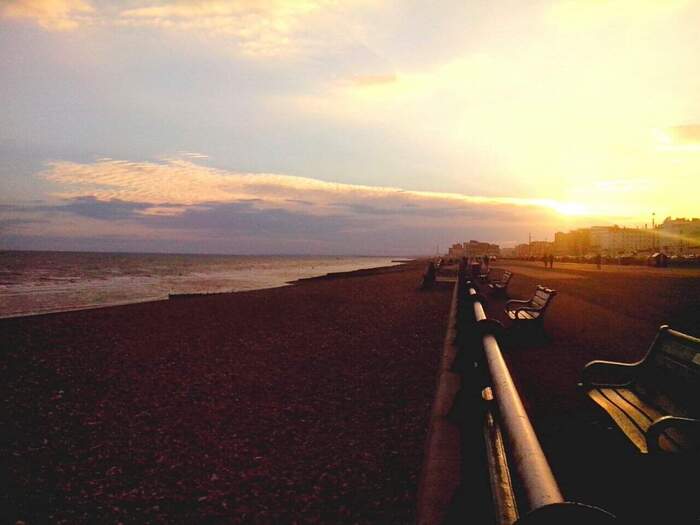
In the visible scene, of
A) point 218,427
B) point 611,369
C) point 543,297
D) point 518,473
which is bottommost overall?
point 218,427

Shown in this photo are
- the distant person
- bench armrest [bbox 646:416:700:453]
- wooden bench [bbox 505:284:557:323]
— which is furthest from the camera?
the distant person

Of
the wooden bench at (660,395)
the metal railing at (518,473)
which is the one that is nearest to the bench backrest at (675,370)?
the wooden bench at (660,395)

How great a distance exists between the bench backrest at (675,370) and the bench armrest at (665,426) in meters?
0.58

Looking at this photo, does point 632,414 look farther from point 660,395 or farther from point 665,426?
point 665,426

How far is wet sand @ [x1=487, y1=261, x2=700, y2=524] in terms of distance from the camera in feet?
9.55

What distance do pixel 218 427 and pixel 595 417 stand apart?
432cm

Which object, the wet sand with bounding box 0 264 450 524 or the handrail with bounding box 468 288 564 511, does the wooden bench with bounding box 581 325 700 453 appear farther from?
the wet sand with bounding box 0 264 450 524

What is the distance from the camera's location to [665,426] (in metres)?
2.59

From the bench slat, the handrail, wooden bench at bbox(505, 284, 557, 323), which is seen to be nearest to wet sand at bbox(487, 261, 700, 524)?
the bench slat

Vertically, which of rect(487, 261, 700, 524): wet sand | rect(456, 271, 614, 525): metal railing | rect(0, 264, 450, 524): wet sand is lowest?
rect(0, 264, 450, 524): wet sand

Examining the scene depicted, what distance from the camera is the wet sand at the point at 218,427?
405 cm

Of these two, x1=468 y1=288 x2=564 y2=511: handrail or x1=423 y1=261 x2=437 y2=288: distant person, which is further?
x1=423 y1=261 x2=437 y2=288: distant person

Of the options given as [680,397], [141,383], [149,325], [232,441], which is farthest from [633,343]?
[149,325]

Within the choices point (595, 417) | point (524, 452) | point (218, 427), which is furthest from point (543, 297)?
point (524, 452)
